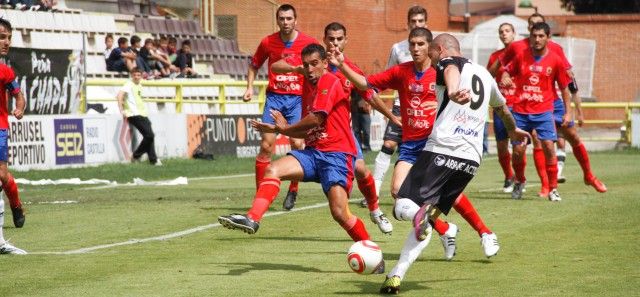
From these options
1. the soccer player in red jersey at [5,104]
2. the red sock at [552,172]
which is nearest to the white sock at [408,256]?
the soccer player in red jersey at [5,104]

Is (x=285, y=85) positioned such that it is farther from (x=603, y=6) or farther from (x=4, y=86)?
(x=603, y=6)

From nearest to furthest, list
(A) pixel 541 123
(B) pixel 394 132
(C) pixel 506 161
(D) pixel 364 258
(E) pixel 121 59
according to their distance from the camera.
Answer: (D) pixel 364 258 < (B) pixel 394 132 < (A) pixel 541 123 < (C) pixel 506 161 < (E) pixel 121 59

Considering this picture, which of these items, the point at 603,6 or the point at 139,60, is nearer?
the point at 139,60

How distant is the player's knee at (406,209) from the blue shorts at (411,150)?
2918 millimetres

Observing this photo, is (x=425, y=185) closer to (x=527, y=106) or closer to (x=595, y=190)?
(x=527, y=106)

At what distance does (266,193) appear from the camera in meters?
10.1

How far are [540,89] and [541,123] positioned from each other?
1.39 ft

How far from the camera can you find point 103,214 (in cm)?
1479

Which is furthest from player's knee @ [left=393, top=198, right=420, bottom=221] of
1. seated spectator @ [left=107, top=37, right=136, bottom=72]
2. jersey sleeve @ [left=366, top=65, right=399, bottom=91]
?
seated spectator @ [left=107, top=37, right=136, bottom=72]

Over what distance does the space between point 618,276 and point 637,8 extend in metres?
48.9

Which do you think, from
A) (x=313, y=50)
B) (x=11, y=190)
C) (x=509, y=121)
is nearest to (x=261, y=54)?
(x=11, y=190)

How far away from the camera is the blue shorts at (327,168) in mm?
10219

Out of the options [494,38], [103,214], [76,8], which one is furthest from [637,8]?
[103,214]

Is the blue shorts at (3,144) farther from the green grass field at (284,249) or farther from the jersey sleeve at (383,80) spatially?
the jersey sleeve at (383,80)
